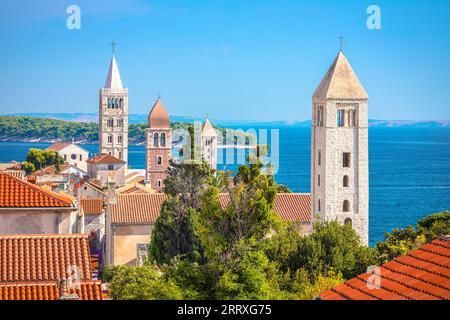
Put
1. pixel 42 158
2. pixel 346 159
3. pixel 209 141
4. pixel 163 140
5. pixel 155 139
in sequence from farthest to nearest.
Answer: pixel 42 158, pixel 209 141, pixel 155 139, pixel 163 140, pixel 346 159

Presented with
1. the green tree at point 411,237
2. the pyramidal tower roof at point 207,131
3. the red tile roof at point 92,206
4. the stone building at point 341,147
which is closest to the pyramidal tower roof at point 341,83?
the stone building at point 341,147

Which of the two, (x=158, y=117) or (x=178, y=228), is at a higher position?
(x=158, y=117)

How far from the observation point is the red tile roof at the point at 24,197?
19219 mm

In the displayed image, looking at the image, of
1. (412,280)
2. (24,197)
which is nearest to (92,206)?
(24,197)

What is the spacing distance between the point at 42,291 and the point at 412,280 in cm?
692

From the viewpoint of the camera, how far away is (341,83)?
43.5m

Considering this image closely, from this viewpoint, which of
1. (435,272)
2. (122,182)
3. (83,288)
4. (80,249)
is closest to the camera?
(435,272)

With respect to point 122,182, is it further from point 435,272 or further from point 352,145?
point 435,272

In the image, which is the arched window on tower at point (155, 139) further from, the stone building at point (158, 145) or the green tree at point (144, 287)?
the green tree at point (144, 287)

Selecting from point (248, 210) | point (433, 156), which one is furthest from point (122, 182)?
point (433, 156)

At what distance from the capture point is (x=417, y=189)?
110 metres

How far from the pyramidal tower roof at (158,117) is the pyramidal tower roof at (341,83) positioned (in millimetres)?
33279

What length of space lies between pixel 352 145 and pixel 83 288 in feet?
105

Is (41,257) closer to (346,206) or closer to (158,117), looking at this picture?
(346,206)
